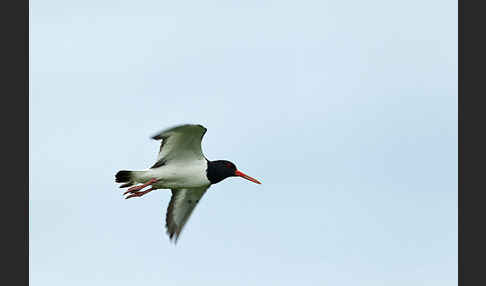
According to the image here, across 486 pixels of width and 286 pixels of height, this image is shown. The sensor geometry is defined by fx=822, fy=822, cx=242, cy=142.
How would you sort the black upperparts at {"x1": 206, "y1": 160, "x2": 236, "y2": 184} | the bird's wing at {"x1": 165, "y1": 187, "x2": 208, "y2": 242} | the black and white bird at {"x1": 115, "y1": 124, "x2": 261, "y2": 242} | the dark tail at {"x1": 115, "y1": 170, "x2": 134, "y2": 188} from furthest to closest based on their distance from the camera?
the bird's wing at {"x1": 165, "y1": 187, "x2": 208, "y2": 242} < the black upperparts at {"x1": 206, "y1": 160, "x2": 236, "y2": 184} < the dark tail at {"x1": 115, "y1": 170, "x2": 134, "y2": 188} < the black and white bird at {"x1": 115, "y1": 124, "x2": 261, "y2": 242}

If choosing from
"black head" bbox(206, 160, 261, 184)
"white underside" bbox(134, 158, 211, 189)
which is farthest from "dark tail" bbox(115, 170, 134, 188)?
"black head" bbox(206, 160, 261, 184)

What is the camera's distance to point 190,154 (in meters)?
15.6

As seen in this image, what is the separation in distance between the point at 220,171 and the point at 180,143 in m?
1.25

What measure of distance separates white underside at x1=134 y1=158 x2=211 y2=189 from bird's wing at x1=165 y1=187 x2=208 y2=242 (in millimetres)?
1153

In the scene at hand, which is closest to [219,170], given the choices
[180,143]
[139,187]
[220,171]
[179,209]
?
[220,171]

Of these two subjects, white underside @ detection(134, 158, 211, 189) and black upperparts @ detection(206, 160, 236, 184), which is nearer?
white underside @ detection(134, 158, 211, 189)

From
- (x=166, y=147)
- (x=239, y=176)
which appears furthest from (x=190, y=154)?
(x=239, y=176)

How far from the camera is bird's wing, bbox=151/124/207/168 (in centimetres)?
1484

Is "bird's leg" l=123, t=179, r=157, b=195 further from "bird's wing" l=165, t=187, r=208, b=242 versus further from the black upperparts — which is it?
"bird's wing" l=165, t=187, r=208, b=242

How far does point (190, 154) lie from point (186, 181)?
54 cm

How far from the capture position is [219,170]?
53.0 feet

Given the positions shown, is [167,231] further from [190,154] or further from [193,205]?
[190,154]

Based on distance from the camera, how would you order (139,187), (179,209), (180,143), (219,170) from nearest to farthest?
(180,143), (139,187), (219,170), (179,209)

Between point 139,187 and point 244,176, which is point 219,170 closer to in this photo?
point 244,176
